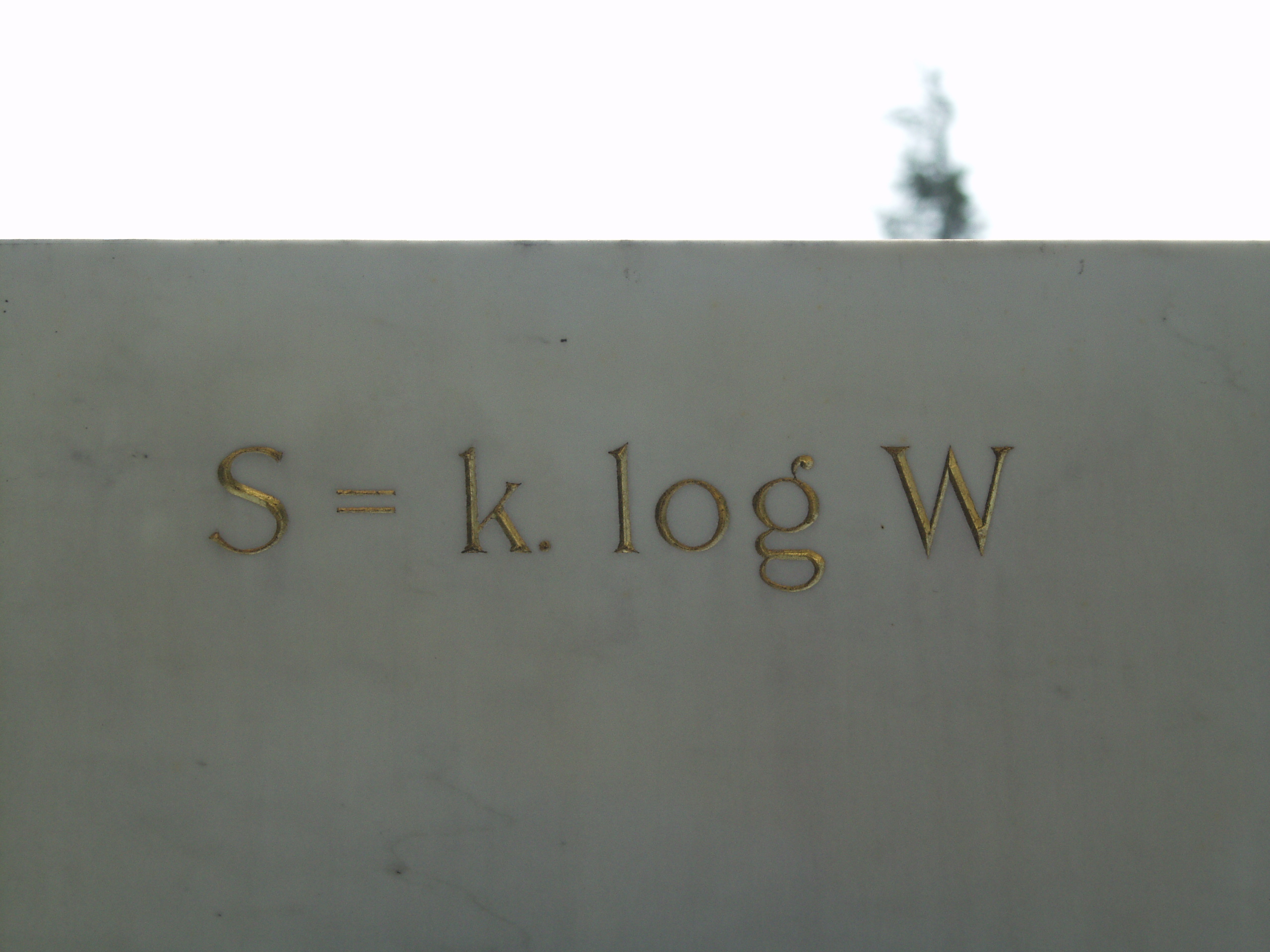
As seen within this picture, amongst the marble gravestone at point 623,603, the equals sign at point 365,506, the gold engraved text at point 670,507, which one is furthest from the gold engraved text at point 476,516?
the gold engraved text at point 670,507

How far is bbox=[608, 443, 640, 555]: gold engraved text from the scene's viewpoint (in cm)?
174

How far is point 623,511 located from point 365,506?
1.56 ft

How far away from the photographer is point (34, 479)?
171cm

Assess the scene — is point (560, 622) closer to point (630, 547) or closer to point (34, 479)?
point (630, 547)

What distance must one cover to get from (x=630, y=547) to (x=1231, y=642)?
114cm

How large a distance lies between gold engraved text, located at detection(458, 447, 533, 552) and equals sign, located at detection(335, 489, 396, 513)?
0.14 m

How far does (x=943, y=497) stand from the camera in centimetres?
177

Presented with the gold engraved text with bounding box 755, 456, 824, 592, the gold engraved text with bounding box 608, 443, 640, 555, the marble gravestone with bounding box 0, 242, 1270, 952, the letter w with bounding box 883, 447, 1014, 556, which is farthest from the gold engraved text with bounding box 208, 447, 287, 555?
the letter w with bounding box 883, 447, 1014, 556

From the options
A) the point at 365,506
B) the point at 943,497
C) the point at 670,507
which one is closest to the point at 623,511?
the point at 670,507

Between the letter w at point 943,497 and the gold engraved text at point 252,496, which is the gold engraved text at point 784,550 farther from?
the gold engraved text at point 252,496

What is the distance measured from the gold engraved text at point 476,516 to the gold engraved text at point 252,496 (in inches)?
13.2
